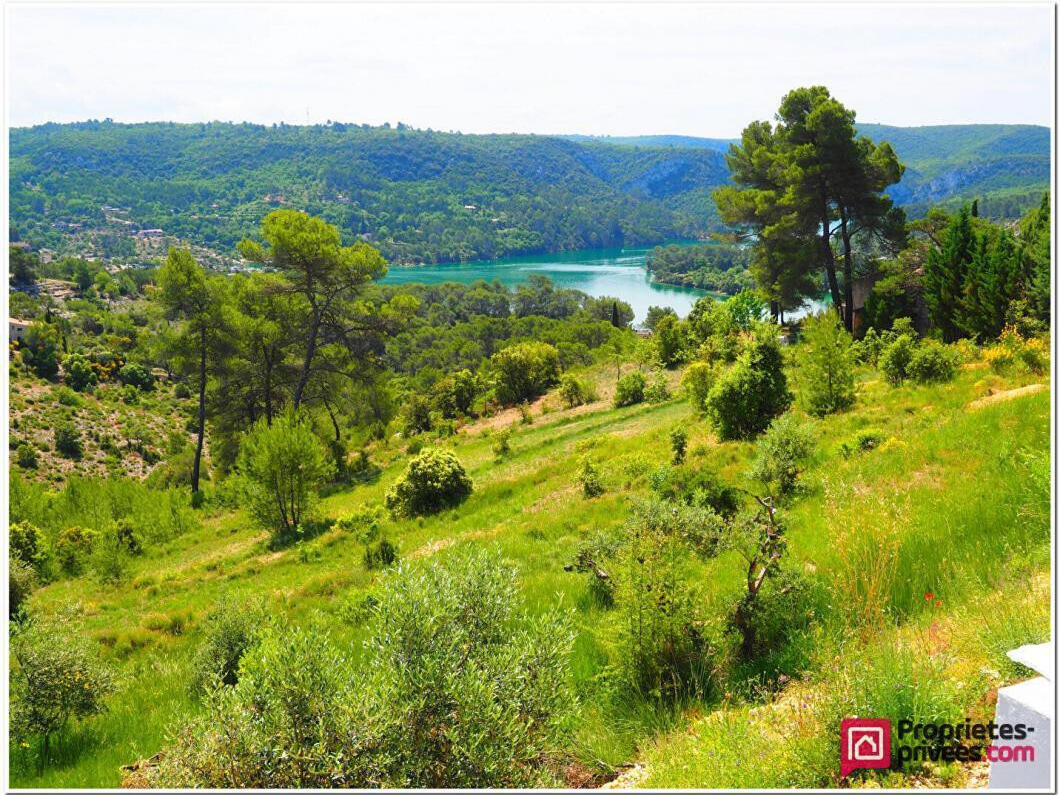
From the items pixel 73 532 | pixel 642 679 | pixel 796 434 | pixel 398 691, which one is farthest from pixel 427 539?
pixel 73 532

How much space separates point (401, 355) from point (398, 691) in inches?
2623

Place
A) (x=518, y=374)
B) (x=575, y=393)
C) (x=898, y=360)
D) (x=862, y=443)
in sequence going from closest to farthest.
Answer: (x=862, y=443) → (x=898, y=360) → (x=575, y=393) → (x=518, y=374)

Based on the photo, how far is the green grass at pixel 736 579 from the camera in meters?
4.05

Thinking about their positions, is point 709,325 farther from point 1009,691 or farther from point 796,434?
point 1009,691

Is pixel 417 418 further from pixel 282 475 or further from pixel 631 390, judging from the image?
pixel 282 475

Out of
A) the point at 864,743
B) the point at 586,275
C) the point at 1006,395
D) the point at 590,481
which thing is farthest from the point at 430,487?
the point at 586,275

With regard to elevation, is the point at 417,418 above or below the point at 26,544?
above

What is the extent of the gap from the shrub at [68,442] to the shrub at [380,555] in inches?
1802

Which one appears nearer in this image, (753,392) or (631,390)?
(753,392)

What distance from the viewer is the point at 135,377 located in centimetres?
6375

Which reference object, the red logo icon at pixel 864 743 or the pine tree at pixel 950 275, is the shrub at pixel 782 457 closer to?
the red logo icon at pixel 864 743

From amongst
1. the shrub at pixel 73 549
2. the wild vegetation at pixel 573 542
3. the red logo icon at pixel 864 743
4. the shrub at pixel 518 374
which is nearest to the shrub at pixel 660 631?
the wild vegetation at pixel 573 542

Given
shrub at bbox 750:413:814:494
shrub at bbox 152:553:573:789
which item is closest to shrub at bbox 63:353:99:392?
shrub at bbox 750:413:814:494

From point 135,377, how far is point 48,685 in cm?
6714
